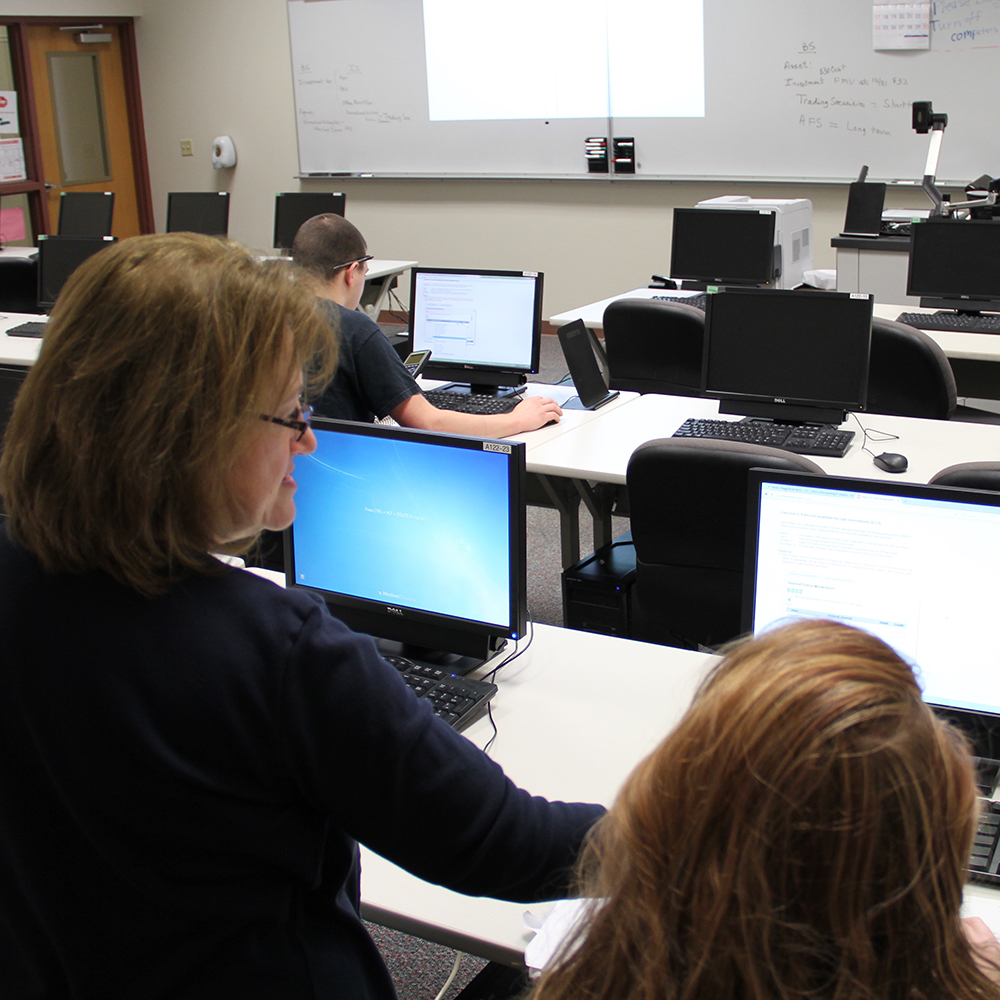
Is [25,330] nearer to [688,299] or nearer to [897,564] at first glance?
[688,299]

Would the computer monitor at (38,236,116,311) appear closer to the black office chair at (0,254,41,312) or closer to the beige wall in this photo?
the black office chair at (0,254,41,312)

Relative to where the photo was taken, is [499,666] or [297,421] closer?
[297,421]

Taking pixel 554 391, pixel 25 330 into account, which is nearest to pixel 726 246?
pixel 554 391

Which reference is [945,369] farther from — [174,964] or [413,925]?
[174,964]

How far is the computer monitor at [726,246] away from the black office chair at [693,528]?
8.53 feet

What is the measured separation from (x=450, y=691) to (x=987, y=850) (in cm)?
72

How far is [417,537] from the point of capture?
1631mm

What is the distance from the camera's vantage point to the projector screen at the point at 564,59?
6.13 metres

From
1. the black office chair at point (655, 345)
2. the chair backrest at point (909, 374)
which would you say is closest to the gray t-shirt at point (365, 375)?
the black office chair at point (655, 345)

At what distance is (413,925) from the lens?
1.18m

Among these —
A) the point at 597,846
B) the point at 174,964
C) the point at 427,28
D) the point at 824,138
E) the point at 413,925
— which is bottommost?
the point at 413,925

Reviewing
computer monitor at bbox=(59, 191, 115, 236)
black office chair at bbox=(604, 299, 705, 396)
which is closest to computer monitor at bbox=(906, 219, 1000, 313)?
black office chair at bbox=(604, 299, 705, 396)

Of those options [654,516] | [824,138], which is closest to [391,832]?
[654,516]

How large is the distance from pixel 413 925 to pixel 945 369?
285 cm
